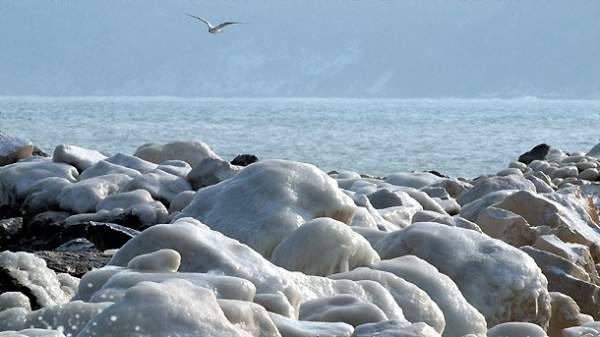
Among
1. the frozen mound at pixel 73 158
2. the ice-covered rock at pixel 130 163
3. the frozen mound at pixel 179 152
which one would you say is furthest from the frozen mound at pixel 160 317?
the frozen mound at pixel 179 152

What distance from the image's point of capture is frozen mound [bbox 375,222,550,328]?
4969 mm

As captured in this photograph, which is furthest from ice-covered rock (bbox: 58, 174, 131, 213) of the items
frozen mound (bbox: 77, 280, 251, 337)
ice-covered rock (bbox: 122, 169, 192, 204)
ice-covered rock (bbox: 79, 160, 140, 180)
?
frozen mound (bbox: 77, 280, 251, 337)

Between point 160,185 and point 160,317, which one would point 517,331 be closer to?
point 160,317

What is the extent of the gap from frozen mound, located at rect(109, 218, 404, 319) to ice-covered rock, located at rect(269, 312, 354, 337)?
29 cm

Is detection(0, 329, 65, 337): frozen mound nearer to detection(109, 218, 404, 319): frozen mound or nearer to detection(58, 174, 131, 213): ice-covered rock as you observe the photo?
detection(109, 218, 404, 319): frozen mound

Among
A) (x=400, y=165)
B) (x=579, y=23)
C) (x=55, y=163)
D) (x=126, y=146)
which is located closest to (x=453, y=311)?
(x=55, y=163)

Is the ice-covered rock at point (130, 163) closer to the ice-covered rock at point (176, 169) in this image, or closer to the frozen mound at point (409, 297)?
the ice-covered rock at point (176, 169)

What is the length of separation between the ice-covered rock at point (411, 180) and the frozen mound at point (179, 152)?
66.9 inches

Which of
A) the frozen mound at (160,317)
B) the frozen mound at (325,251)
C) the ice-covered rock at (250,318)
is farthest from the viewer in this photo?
the frozen mound at (325,251)

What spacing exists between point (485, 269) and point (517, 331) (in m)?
0.73

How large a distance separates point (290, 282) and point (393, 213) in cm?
299

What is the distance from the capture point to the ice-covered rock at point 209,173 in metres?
8.63

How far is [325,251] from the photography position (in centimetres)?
468

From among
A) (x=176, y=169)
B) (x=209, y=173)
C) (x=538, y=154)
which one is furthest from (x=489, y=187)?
(x=538, y=154)
